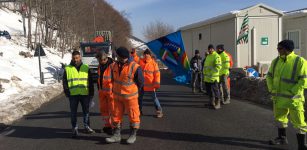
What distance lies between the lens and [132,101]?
6.68 m

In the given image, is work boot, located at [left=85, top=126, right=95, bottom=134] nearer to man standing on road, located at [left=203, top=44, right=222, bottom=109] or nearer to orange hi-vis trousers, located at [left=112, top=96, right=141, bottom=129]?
orange hi-vis trousers, located at [left=112, top=96, right=141, bottom=129]

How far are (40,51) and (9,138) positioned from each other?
13.2 metres

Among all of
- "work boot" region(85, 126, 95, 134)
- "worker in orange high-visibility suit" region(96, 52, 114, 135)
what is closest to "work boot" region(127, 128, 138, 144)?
"worker in orange high-visibility suit" region(96, 52, 114, 135)

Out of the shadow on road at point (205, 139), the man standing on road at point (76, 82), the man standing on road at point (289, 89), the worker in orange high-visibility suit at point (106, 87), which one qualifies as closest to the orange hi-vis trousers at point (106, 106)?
the worker in orange high-visibility suit at point (106, 87)

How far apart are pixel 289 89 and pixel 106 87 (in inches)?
138

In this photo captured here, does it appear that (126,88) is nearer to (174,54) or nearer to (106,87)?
(106,87)

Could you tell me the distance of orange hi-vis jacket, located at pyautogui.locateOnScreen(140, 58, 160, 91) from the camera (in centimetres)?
920

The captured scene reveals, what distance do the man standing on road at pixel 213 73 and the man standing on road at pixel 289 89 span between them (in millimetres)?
3855

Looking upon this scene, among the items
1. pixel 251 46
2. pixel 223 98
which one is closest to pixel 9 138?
pixel 223 98

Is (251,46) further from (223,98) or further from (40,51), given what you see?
(40,51)

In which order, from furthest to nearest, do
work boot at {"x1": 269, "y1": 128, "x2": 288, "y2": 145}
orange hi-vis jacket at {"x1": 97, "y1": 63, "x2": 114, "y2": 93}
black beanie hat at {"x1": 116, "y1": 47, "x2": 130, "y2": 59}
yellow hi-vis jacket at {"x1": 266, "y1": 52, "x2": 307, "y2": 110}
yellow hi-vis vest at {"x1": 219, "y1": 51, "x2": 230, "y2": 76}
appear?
yellow hi-vis vest at {"x1": 219, "y1": 51, "x2": 230, "y2": 76}, orange hi-vis jacket at {"x1": 97, "y1": 63, "x2": 114, "y2": 93}, black beanie hat at {"x1": 116, "y1": 47, "x2": 130, "y2": 59}, work boot at {"x1": 269, "y1": 128, "x2": 288, "y2": 145}, yellow hi-vis jacket at {"x1": 266, "y1": 52, "x2": 307, "y2": 110}

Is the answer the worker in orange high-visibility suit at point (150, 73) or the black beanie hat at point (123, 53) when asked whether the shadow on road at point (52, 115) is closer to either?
the worker in orange high-visibility suit at point (150, 73)

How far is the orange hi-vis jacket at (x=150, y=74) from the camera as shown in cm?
920

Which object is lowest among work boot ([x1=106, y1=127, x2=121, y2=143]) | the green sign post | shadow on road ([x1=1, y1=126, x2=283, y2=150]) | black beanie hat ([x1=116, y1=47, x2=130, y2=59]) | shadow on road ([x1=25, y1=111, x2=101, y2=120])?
shadow on road ([x1=1, y1=126, x2=283, y2=150])
